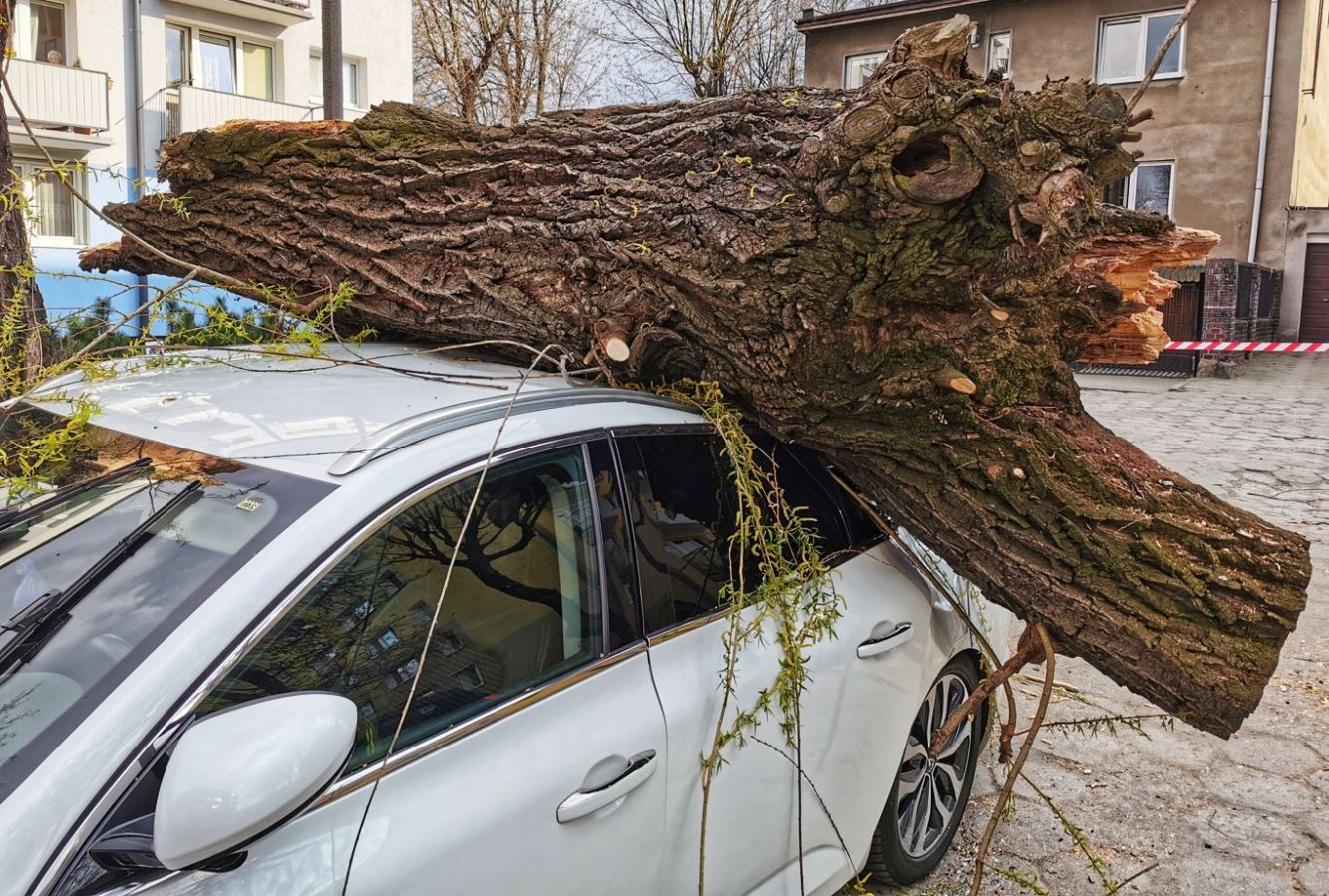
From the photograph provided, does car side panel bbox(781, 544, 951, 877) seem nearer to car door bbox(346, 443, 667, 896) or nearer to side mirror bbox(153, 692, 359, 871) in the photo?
car door bbox(346, 443, 667, 896)

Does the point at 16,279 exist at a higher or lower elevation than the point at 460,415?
higher

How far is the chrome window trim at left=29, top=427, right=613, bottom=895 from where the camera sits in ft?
5.16

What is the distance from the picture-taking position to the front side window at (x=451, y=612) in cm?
190

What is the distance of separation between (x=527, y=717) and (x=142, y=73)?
22017mm

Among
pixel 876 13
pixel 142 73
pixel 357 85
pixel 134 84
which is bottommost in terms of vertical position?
pixel 134 84

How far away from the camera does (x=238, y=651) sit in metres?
1.79

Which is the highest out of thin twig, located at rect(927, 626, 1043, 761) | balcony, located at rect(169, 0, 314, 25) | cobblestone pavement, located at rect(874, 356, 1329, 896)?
balcony, located at rect(169, 0, 314, 25)

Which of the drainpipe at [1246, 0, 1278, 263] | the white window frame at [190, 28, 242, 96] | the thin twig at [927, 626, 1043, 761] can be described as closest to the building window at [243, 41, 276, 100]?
the white window frame at [190, 28, 242, 96]

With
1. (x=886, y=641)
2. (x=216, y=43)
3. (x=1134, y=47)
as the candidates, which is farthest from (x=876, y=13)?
(x=886, y=641)

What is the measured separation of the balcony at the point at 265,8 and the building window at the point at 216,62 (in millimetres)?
654

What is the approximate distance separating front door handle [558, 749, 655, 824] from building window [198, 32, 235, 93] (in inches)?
905

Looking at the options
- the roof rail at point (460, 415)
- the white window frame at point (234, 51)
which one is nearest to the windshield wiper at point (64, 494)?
the roof rail at point (460, 415)

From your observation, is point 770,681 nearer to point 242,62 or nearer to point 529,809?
point 529,809

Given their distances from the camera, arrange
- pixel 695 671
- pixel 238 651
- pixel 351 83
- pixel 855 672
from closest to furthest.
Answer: pixel 238 651 → pixel 695 671 → pixel 855 672 → pixel 351 83
